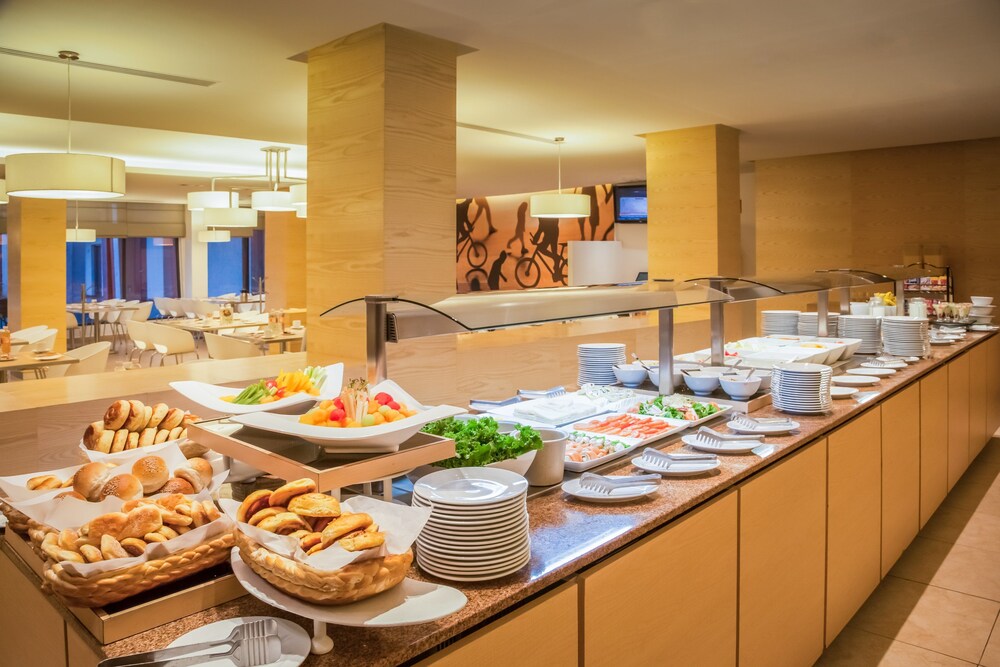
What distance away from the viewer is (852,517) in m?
2.43

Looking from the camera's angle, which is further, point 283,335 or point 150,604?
point 283,335

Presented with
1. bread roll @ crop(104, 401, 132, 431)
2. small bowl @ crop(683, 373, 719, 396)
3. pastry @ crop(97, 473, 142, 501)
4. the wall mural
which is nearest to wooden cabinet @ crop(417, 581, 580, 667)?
pastry @ crop(97, 473, 142, 501)

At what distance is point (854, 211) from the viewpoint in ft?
24.8

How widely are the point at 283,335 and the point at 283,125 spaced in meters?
2.20

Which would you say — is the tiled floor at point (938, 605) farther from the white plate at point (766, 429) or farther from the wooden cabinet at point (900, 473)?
the white plate at point (766, 429)

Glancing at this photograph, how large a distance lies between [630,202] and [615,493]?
9.16m

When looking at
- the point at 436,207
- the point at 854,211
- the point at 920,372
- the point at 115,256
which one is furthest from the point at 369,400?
the point at 115,256

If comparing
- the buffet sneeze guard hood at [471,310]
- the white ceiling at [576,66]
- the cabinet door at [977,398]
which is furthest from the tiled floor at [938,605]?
the white ceiling at [576,66]

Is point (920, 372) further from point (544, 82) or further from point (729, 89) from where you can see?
point (544, 82)

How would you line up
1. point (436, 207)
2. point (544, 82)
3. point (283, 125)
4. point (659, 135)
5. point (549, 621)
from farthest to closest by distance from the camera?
point (659, 135)
point (283, 125)
point (544, 82)
point (436, 207)
point (549, 621)

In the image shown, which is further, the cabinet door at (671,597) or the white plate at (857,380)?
the white plate at (857,380)

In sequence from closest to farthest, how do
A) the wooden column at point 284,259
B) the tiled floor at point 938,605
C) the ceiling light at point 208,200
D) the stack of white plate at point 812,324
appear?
the tiled floor at point 938,605 < the stack of white plate at point 812,324 < the ceiling light at point 208,200 < the wooden column at point 284,259

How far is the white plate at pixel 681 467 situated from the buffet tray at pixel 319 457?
614 mm

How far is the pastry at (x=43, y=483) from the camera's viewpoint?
137cm
